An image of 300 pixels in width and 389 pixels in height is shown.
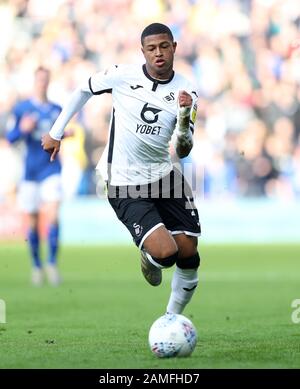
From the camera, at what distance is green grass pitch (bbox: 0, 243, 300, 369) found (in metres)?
6.87

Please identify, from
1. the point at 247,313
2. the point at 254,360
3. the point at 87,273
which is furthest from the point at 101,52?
the point at 254,360

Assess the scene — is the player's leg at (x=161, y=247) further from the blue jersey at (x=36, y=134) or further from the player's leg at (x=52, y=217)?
the blue jersey at (x=36, y=134)

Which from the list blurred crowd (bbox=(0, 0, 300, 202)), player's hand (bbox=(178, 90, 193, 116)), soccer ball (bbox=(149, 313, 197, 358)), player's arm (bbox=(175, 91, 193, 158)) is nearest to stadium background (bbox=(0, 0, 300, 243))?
blurred crowd (bbox=(0, 0, 300, 202))

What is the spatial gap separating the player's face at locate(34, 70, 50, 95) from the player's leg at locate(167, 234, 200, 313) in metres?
6.15

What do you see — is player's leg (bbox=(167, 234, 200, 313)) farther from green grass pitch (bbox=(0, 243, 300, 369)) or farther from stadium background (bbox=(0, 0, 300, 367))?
stadium background (bbox=(0, 0, 300, 367))

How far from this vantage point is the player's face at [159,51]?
775 centimetres

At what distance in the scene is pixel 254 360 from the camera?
668 centimetres

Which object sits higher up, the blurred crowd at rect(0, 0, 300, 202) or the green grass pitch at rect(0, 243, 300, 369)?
the blurred crowd at rect(0, 0, 300, 202)

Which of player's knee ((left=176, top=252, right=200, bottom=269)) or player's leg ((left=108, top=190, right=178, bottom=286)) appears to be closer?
player's leg ((left=108, top=190, right=178, bottom=286))

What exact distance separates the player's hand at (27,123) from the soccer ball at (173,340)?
725cm

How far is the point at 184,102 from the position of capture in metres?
7.31

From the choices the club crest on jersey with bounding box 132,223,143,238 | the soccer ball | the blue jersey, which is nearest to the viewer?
the soccer ball
